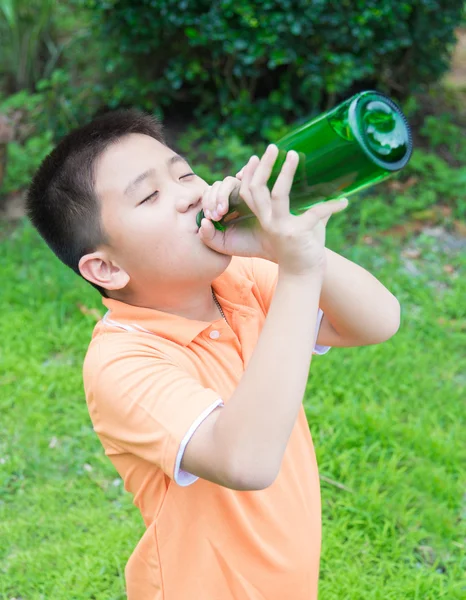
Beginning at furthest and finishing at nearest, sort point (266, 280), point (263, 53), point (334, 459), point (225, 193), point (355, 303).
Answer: point (263, 53), point (334, 459), point (266, 280), point (355, 303), point (225, 193)

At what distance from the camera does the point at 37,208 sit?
168 centimetres

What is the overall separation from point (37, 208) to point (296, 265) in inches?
28.6

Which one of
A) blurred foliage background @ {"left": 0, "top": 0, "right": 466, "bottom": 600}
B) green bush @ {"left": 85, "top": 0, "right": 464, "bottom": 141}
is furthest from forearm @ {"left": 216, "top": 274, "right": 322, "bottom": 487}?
green bush @ {"left": 85, "top": 0, "right": 464, "bottom": 141}

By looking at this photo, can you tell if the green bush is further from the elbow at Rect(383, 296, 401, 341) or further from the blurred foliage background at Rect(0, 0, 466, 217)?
the elbow at Rect(383, 296, 401, 341)

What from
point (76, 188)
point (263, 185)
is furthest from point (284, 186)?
point (76, 188)

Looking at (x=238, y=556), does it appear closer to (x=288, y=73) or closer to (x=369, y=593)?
(x=369, y=593)

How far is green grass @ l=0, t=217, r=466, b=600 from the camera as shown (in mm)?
2479

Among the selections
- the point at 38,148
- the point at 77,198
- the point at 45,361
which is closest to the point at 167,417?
the point at 77,198

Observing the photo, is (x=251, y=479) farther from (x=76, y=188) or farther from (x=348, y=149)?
(x=76, y=188)

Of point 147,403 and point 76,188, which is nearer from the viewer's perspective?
point 147,403

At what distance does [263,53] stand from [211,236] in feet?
10.4

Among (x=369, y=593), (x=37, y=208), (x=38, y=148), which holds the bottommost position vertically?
(x=369, y=593)

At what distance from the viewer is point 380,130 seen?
1142 millimetres

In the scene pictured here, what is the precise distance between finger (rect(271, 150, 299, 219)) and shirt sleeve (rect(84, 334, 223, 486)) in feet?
1.16
